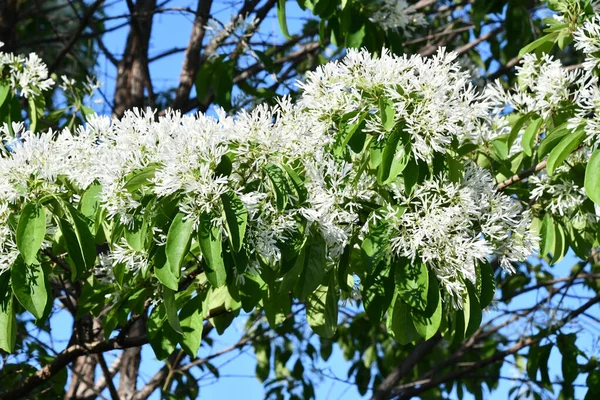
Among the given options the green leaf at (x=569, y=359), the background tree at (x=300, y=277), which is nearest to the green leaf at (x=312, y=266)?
the background tree at (x=300, y=277)

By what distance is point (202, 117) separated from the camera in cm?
204

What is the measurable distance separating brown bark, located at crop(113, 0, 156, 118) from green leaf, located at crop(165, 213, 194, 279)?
2.40 meters

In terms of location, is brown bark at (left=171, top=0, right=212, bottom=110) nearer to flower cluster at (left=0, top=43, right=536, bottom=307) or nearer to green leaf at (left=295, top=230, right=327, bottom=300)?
flower cluster at (left=0, top=43, right=536, bottom=307)

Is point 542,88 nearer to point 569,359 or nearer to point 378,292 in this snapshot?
point 378,292

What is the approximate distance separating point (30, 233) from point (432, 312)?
0.94 meters

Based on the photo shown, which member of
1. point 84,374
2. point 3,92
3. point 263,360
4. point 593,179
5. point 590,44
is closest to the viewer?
point 593,179

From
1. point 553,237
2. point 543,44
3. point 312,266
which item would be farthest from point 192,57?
point 312,266

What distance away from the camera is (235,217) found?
193 centimetres

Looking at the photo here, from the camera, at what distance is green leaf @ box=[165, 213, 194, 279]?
6.34ft

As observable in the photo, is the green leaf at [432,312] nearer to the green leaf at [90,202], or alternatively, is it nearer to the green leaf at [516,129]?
the green leaf at [516,129]

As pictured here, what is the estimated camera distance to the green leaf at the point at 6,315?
2.16 m

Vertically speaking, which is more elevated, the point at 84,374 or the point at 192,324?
the point at 84,374

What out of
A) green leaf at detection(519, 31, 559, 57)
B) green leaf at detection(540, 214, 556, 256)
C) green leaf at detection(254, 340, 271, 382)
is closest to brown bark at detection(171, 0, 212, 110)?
green leaf at detection(254, 340, 271, 382)

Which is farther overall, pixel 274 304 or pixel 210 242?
pixel 274 304
